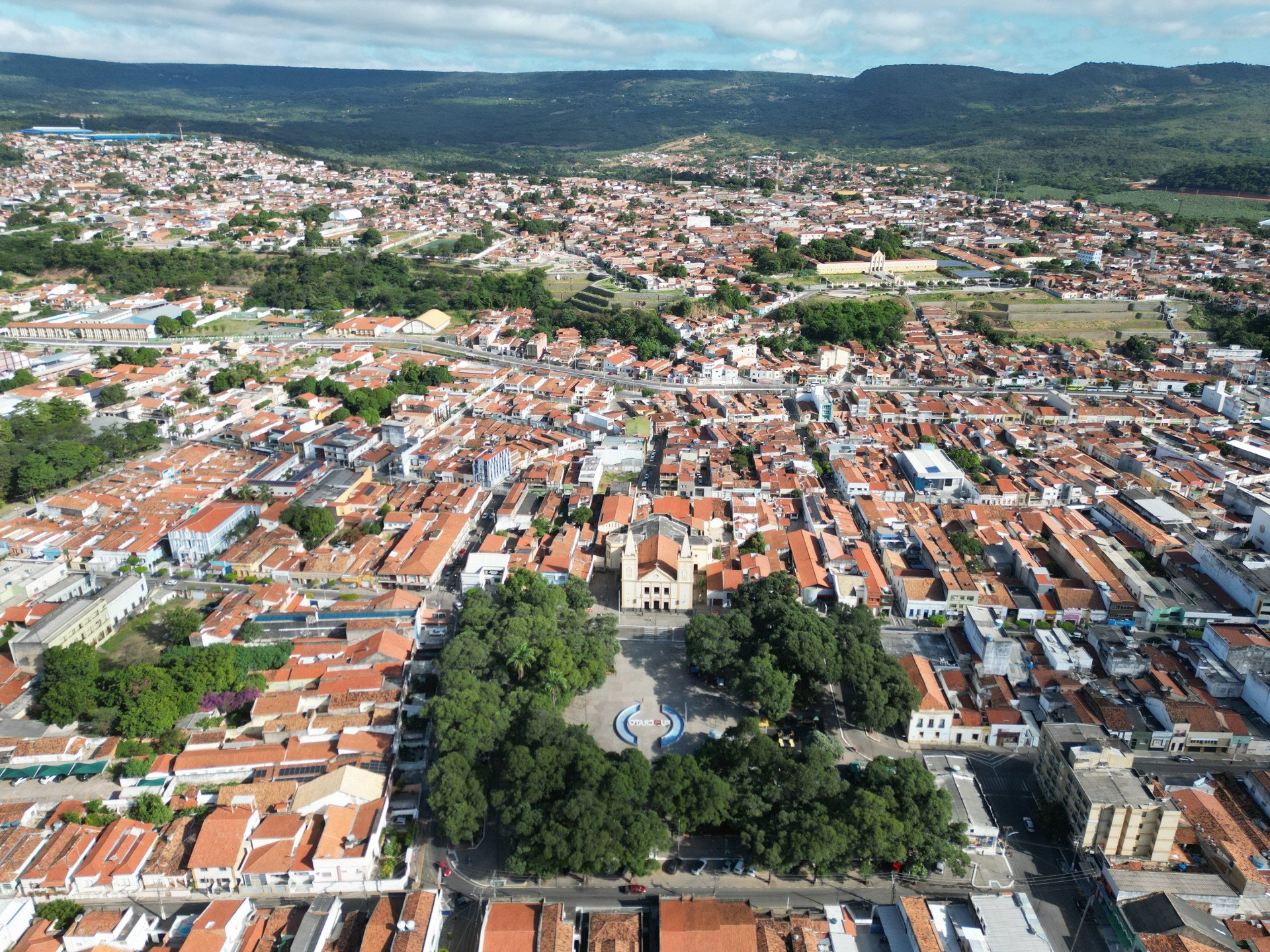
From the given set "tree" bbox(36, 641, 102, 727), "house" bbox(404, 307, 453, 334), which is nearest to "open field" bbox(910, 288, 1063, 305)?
"house" bbox(404, 307, 453, 334)

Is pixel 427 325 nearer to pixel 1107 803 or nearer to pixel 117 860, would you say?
pixel 117 860

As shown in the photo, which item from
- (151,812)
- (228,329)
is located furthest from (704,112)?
(151,812)

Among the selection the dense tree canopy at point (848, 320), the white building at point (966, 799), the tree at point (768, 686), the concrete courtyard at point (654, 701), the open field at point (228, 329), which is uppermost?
the dense tree canopy at point (848, 320)

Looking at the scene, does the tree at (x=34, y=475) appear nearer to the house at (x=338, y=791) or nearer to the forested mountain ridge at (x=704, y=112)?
the house at (x=338, y=791)

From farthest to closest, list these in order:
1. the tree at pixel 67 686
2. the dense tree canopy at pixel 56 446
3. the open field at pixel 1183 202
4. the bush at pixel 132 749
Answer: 1. the open field at pixel 1183 202
2. the dense tree canopy at pixel 56 446
3. the tree at pixel 67 686
4. the bush at pixel 132 749

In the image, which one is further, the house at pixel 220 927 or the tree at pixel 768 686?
the tree at pixel 768 686

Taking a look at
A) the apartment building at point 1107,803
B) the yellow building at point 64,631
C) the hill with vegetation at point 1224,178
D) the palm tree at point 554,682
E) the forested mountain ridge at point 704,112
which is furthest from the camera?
the forested mountain ridge at point 704,112

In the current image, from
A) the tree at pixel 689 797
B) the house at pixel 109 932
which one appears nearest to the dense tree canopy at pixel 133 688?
the house at pixel 109 932

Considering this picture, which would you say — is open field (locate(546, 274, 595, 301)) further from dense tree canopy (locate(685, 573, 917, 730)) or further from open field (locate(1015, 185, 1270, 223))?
open field (locate(1015, 185, 1270, 223))
